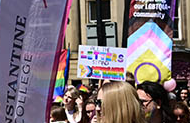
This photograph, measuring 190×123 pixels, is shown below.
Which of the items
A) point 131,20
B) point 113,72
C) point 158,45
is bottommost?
point 113,72

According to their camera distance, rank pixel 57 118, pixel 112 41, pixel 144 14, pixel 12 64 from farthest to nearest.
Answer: pixel 112 41 < pixel 144 14 < pixel 57 118 < pixel 12 64

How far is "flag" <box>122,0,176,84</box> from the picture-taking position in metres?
5.68

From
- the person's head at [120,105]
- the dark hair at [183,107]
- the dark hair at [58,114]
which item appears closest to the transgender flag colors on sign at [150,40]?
the dark hair at [183,107]

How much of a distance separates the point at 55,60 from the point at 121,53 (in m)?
3.72

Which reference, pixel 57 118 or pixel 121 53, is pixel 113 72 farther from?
pixel 57 118

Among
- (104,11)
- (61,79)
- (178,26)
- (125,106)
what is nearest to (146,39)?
(61,79)

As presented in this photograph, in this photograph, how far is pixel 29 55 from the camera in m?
2.33

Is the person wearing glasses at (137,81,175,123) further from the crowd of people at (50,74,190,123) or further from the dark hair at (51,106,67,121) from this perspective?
the dark hair at (51,106,67,121)

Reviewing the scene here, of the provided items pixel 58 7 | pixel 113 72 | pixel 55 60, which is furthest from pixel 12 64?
pixel 113 72

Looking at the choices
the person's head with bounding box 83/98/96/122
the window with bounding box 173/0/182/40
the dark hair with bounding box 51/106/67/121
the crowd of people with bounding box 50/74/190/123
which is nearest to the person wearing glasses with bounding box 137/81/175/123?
the crowd of people with bounding box 50/74/190/123

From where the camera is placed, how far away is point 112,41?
28.2ft

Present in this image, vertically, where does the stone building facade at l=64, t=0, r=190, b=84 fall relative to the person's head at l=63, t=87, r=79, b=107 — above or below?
above

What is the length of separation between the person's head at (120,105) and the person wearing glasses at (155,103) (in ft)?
3.27

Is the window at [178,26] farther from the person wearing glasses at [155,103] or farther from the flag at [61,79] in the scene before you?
the person wearing glasses at [155,103]
